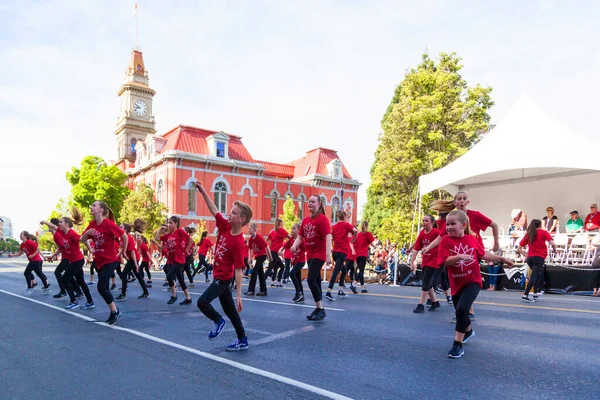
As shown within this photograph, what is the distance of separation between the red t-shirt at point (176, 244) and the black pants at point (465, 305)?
6925mm

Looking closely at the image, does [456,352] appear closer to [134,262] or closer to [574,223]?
[134,262]

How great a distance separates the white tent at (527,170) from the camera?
13609mm

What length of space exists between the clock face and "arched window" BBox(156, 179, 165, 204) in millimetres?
21979

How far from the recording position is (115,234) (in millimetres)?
7457

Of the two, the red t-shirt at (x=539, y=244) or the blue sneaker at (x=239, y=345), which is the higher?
the red t-shirt at (x=539, y=244)

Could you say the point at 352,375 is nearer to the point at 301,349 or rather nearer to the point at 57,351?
the point at 301,349

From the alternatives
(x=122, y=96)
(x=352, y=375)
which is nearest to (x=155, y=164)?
(x=122, y=96)

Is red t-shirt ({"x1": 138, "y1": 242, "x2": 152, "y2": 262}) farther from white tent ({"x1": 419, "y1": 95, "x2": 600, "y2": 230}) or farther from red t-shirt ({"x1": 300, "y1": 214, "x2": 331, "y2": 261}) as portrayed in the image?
white tent ({"x1": 419, "y1": 95, "x2": 600, "y2": 230})

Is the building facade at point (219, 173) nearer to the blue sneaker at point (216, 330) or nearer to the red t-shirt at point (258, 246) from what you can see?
the red t-shirt at point (258, 246)

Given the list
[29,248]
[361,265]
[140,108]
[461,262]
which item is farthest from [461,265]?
[140,108]

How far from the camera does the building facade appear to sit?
40.5 metres

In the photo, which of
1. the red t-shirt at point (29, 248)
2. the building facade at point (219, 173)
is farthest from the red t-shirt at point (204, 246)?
the building facade at point (219, 173)

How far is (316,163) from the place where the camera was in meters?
51.6

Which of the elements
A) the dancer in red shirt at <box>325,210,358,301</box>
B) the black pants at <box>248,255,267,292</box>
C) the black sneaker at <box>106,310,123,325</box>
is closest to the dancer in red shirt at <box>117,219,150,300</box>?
the black sneaker at <box>106,310,123,325</box>
